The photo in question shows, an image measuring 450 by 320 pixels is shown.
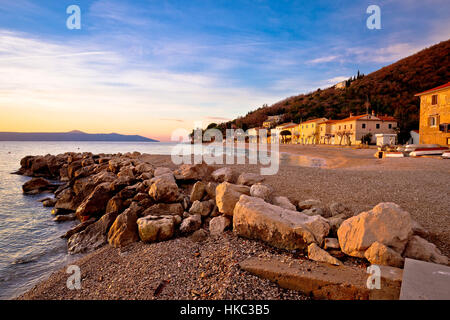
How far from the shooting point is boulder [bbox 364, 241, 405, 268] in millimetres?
3018

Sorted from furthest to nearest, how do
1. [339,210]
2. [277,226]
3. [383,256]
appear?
[339,210] → [277,226] → [383,256]

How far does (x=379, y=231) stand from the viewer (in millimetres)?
3316

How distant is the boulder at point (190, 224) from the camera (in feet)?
15.8

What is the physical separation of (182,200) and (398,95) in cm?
7158

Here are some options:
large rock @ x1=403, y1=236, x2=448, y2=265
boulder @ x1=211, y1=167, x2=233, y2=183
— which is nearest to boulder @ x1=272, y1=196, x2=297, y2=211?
large rock @ x1=403, y1=236, x2=448, y2=265

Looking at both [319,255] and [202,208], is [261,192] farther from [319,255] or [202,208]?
[319,255]

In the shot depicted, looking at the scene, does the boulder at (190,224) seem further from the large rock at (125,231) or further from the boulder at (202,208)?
the large rock at (125,231)

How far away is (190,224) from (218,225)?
26.4 inches

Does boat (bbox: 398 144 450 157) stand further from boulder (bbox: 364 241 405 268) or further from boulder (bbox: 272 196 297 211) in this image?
boulder (bbox: 364 241 405 268)

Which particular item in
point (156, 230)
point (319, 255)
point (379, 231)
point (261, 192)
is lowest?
point (156, 230)

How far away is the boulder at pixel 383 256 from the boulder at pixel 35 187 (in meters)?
16.2

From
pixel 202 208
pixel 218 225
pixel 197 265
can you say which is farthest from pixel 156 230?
pixel 197 265

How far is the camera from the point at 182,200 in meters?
6.10

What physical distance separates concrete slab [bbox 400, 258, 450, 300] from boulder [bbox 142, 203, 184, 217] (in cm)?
444
